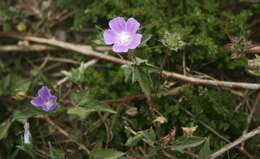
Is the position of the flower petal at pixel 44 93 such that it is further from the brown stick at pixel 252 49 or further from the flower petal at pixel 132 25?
the brown stick at pixel 252 49

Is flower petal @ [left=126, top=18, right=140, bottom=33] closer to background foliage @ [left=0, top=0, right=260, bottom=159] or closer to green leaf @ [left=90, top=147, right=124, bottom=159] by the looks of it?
background foliage @ [left=0, top=0, right=260, bottom=159]

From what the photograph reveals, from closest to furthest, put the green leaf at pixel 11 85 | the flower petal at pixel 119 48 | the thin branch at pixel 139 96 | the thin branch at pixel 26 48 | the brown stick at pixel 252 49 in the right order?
the flower petal at pixel 119 48 → the brown stick at pixel 252 49 → the thin branch at pixel 139 96 → the green leaf at pixel 11 85 → the thin branch at pixel 26 48

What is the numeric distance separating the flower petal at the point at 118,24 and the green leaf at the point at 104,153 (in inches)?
18.0

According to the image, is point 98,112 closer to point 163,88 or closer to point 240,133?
point 163,88

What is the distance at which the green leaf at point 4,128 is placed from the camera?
7.32ft

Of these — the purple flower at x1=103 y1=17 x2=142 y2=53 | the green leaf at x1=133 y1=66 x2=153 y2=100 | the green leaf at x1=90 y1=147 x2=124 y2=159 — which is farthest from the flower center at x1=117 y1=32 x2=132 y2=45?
the green leaf at x1=90 y1=147 x2=124 y2=159

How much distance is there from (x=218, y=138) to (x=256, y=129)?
0.17m

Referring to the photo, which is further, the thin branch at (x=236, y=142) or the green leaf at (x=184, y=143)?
the thin branch at (x=236, y=142)

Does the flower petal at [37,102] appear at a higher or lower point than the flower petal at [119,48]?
lower

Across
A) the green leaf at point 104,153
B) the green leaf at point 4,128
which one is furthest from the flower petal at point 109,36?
the green leaf at point 4,128

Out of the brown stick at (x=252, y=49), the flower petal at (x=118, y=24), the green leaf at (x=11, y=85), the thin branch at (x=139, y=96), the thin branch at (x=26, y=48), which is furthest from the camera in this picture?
the thin branch at (x=26, y=48)

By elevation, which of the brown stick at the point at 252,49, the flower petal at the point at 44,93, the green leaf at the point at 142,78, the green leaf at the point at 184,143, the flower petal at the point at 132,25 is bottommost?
the green leaf at the point at 184,143

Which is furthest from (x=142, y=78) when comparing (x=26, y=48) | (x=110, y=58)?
(x=26, y=48)

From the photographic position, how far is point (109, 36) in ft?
6.13
